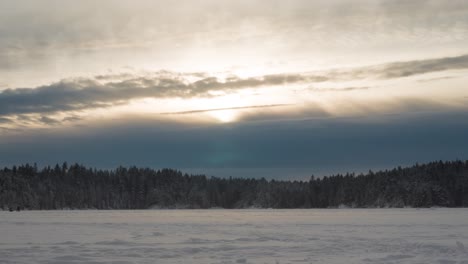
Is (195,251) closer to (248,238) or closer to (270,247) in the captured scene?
(270,247)

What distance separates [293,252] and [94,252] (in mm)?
11495

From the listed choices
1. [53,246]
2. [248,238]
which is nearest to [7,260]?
[53,246]

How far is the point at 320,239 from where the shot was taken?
152 feet

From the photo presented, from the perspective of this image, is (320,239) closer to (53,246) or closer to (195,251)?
(195,251)

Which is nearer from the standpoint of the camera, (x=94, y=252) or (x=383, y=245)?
(x=94, y=252)

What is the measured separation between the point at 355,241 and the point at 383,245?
353cm

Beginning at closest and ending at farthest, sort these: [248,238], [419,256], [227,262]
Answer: [227,262] < [419,256] < [248,238]

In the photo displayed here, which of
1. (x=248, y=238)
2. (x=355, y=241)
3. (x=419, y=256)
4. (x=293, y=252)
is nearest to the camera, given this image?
(x=419, y=256)

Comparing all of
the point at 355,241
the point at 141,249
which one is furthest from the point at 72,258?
the point at 355,241

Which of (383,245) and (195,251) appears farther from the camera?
(383,245)

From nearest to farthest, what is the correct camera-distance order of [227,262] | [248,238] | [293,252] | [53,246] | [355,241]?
[227,262] < [293,252] < [53,246] < [355,241] < [248,238]

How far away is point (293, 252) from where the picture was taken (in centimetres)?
3647

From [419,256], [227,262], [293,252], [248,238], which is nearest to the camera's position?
[227,262]

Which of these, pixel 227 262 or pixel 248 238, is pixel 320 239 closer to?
pixel 248 238
